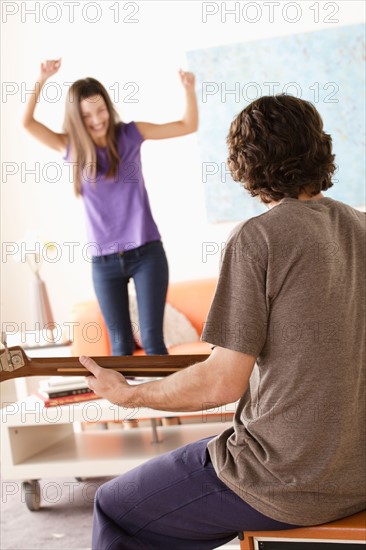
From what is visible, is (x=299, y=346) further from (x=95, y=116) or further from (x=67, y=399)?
(x=95, y=116)

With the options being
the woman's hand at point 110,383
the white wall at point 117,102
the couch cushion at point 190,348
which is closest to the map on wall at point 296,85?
the white wall at point 117,102

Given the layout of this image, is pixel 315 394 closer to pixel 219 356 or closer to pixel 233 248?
pixel 219 356

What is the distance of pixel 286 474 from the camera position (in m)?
1.27

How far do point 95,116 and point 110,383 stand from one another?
199 cm

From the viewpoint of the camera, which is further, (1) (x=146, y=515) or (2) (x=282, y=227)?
(1) (x=146, y=515)

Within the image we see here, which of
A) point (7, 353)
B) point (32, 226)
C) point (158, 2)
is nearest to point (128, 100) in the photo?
point (158, 2)

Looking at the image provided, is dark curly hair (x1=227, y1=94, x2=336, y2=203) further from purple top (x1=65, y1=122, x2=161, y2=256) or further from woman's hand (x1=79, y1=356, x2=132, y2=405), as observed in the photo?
purple top (x1=65, y1=122, x2=161, y2=256)

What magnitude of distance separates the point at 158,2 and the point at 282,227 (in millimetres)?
3637

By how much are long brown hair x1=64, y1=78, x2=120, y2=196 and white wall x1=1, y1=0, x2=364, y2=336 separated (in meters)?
1.35

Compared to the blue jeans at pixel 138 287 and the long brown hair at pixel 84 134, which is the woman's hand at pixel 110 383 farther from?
the long brown hair at pixel 84 134

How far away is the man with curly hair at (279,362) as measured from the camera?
1.24 meters

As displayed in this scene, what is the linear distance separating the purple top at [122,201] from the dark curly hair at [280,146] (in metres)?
1.90

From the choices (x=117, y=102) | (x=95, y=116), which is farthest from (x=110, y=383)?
(x=117, y=102)

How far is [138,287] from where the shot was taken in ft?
10.6
